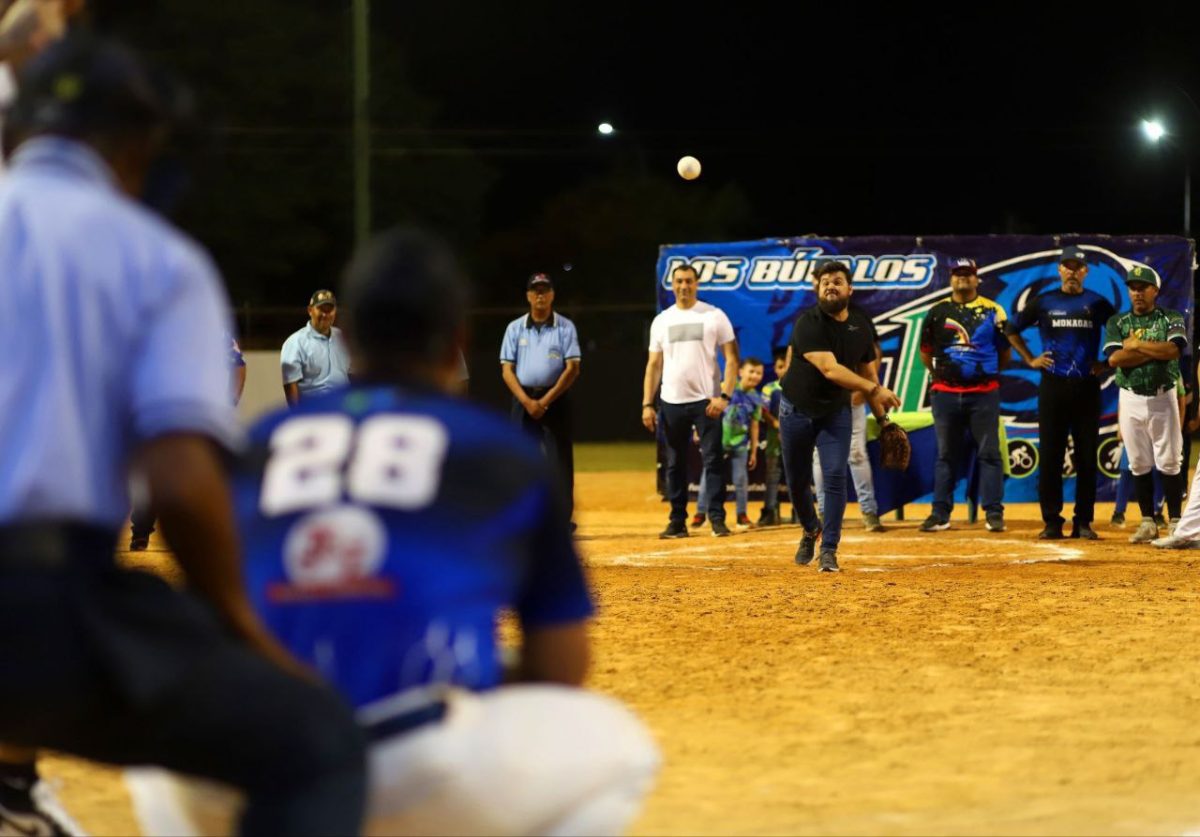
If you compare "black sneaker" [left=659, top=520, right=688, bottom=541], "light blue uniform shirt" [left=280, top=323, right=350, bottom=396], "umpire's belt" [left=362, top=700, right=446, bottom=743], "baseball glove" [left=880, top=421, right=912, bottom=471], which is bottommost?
"black sneaker" [left=659, top=520, right=688, bottom=541]

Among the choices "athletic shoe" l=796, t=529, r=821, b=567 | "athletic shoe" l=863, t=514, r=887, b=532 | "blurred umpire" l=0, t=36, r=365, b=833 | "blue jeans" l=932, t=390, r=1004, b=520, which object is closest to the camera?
"blurred umpire" l=0, t=36, r=365, b=833

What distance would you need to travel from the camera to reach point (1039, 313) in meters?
13.7

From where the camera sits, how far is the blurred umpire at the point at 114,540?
2287 millimetres

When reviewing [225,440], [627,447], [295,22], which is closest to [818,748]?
[225,440]

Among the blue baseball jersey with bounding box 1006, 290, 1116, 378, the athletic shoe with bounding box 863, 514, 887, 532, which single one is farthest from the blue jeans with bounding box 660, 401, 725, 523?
the blue baseball jersey with bounding box 1006, 290, 1116, 378

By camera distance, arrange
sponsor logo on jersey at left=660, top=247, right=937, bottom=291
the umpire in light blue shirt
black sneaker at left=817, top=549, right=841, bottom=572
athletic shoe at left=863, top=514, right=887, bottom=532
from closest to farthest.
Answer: black sneaker at left=817, top=549, right=841, bottom=572
the umpire in light blue shirt
athletic shoe at left=863, top=514, right=887, bottom=532
sponsor logo on jersey at left=660, top=247, right=937, bottom=291

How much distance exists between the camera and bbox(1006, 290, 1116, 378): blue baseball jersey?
1342 cm

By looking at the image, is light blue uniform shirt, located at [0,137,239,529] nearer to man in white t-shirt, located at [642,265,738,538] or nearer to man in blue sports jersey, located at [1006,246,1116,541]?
man in white t-shirt, located at [642,265,738,538]

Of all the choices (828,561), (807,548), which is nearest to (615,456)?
(807,548)

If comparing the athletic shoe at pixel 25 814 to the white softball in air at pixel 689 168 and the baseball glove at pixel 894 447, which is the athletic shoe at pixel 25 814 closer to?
the baseball glove at pixel 894 447

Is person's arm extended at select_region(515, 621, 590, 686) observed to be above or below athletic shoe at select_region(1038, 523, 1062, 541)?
above

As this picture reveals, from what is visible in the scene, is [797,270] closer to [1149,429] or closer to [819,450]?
[1149,429]

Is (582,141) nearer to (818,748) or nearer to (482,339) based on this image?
(482,339)

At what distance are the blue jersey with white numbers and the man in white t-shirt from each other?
36.4 feet
